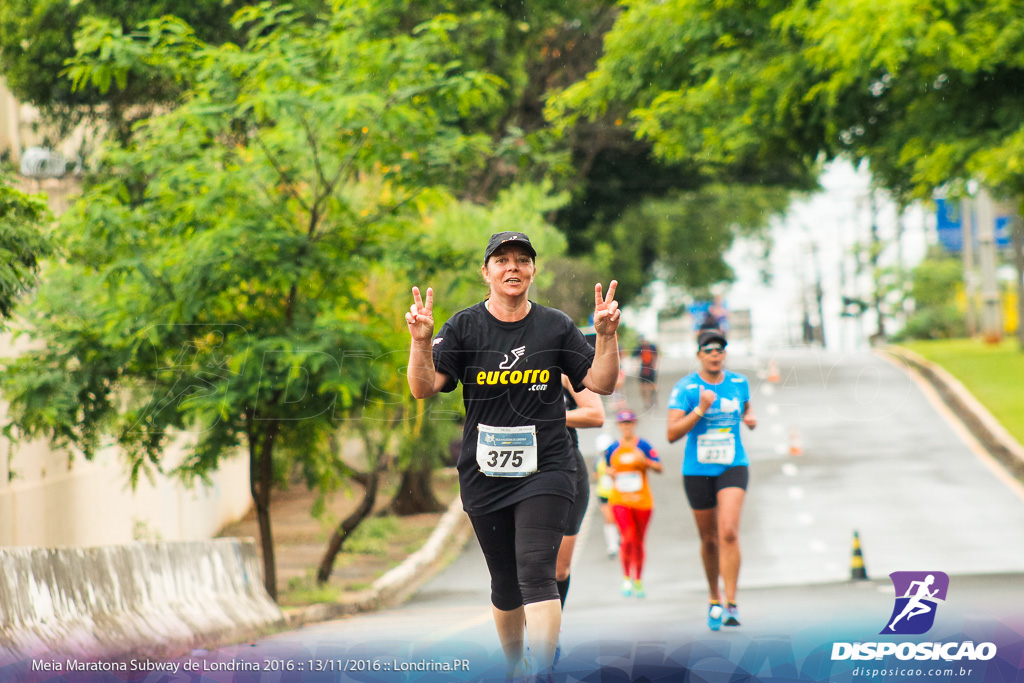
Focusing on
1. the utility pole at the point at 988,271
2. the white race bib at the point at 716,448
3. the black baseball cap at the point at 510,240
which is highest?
the utility pole at the point at 988,271

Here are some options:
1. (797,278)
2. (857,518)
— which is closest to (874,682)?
(857,518)

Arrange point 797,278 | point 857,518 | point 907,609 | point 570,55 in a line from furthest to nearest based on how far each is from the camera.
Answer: point 797,278, point 570,55, point 857,518, point 907,609

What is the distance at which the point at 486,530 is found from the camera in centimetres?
512

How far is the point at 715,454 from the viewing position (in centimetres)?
766

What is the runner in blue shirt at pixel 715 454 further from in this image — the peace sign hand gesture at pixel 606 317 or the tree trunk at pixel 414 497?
the tree trunk at pixel 414 497

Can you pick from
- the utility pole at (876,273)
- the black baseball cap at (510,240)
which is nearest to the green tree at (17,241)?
the black baseball cap at (510,240)

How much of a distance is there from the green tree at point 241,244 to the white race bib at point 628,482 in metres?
2.25

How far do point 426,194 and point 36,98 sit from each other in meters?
5.09

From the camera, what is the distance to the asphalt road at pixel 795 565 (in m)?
6.30

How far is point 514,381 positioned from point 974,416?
2110 cm

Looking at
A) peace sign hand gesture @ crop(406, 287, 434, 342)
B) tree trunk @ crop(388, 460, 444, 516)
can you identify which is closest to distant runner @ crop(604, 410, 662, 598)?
peace sign hand gesture @ crop(406, 287, 434, 342)

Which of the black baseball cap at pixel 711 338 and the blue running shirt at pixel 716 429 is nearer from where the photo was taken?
the blue running shirt at pixel 716 429

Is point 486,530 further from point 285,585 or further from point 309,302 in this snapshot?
point 285,585

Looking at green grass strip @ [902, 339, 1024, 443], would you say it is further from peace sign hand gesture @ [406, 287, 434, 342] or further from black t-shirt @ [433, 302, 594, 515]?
peace sign hand gesture @ [406, 287, 434, 342]
